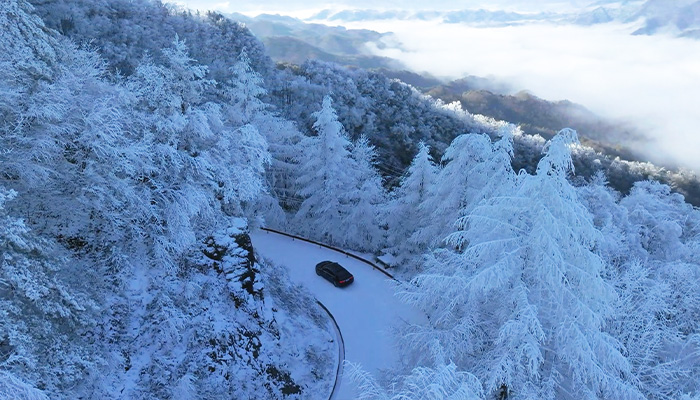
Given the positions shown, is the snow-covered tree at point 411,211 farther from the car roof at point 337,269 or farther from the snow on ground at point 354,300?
the car roof at point 337,269

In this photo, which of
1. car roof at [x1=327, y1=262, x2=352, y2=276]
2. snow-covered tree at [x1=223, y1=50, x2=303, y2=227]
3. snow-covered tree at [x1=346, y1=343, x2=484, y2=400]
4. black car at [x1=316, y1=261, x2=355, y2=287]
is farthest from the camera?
snow-covered tree at [x1=223, y1=50, x2=303, y2=227]

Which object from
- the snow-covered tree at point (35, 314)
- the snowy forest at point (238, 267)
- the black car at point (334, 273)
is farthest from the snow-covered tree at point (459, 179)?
the snow-covered tree at point (35, 314)

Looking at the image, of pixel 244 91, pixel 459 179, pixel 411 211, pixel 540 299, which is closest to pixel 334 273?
pixel 411 211

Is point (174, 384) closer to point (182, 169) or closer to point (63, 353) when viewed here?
point (63, 353)

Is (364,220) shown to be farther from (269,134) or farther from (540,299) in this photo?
(540,299)

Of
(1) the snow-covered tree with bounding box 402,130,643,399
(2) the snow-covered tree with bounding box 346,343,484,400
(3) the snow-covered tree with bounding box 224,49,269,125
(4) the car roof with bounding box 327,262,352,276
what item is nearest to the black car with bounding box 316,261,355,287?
(4) the car roof with bounding box 327,262,352,276

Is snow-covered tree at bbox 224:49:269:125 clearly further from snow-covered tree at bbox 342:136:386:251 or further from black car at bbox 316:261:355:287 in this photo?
black car at bbox 316:261:355:287
